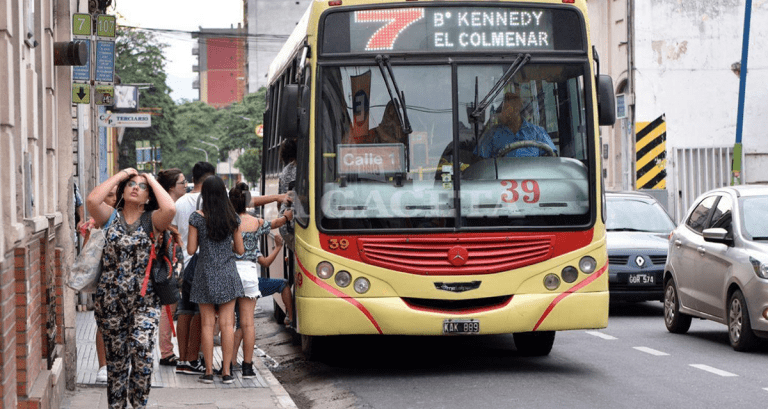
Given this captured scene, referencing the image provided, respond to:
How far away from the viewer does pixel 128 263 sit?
299 inches

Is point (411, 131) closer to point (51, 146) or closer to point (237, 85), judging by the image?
point (51, 146)

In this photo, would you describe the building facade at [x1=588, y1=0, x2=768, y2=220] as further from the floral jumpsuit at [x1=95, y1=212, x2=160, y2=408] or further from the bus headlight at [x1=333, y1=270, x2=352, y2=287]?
the floral jumpsuit at [x1=95, y1=212, x2=160, y2=408]

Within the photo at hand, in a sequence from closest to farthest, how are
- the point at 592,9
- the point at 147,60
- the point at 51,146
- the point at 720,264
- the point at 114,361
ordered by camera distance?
the point at 114,361
the point at 51,146
the point at 720,264
the point at 592,9
the point at 147,60

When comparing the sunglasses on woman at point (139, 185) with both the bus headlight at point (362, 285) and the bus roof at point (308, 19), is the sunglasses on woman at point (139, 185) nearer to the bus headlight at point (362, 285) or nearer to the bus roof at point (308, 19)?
the bus headlight at point (362, 285)

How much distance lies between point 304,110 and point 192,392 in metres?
2.44

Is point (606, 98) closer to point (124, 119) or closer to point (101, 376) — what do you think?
point (101, 376)

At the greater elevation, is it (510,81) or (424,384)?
(510,81)

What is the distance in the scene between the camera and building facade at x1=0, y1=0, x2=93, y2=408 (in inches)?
224

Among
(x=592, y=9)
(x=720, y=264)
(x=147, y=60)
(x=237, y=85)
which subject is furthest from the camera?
(x=237, y=85)

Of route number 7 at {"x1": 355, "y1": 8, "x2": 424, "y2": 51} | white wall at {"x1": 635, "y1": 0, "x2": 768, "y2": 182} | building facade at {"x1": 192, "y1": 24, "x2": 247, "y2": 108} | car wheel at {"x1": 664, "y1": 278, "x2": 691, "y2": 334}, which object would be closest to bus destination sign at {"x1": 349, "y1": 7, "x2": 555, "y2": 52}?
route number 7 at {"x1": 355, "y1": 8, "x2": 424, "y2": 51}

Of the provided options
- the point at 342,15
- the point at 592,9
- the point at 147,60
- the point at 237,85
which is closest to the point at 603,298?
the point at 342,15

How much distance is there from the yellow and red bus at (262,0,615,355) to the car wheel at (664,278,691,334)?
3.80 meters

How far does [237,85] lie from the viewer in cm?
16112

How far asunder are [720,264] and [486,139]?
3.52 meters
